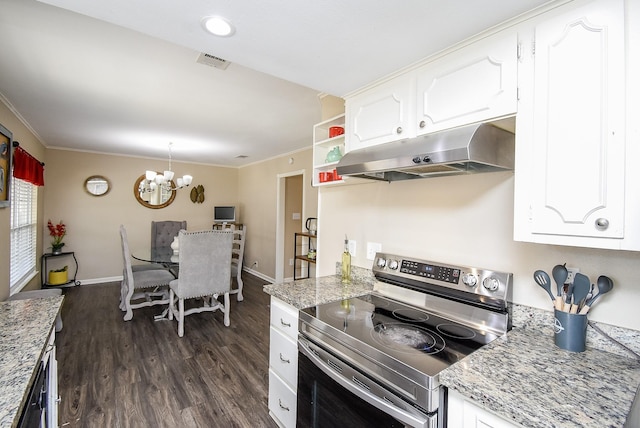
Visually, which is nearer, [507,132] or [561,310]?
[561,310]

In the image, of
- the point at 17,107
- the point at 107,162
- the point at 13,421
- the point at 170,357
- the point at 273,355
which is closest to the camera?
the point at 13,421

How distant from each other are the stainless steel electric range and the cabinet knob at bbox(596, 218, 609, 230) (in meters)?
0.43

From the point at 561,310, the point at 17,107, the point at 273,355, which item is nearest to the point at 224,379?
the point at 273,355

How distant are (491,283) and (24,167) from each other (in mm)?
4492

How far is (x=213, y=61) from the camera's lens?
80.0 inches

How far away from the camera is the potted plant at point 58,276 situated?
15.1 ft

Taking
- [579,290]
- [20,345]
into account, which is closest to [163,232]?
[20,345]

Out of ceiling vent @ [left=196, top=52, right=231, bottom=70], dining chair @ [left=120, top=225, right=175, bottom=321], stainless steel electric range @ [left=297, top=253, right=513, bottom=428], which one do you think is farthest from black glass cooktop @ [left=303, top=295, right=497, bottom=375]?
dining chair @ [left=120, top=225, right=175, bottom=321]

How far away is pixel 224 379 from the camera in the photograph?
2.37 metres

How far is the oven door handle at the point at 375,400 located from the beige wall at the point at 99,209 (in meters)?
4.41

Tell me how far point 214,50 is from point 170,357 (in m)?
2.62

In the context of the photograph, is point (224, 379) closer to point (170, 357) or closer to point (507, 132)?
point (170, 357)

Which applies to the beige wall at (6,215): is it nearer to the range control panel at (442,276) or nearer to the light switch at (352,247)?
the light switch at (352,247)

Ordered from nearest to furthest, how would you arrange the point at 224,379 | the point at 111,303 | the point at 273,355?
1. the point at 273,355
2. the point at 224,379
3. the point at 111,303
